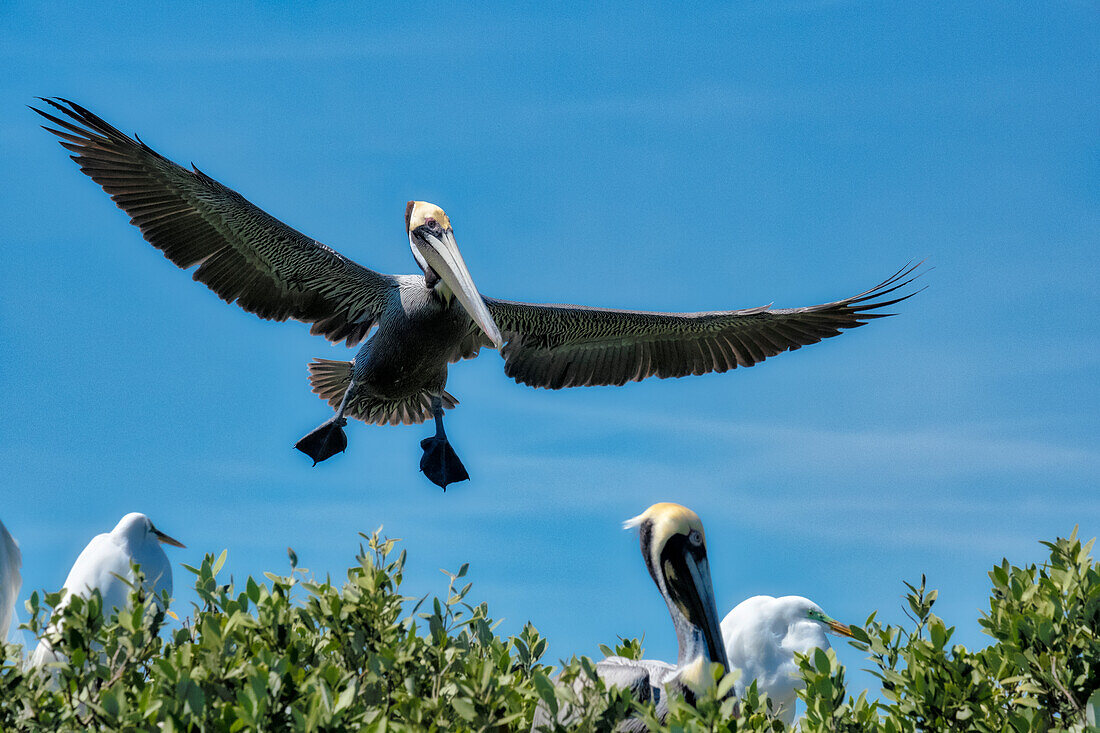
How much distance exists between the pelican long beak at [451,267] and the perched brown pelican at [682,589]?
2190 mm

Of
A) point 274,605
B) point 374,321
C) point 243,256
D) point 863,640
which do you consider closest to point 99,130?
point 243,256

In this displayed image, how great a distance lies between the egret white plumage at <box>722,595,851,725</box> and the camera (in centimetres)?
723

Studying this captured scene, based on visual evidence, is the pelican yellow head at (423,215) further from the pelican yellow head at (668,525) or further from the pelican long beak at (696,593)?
the pelican long beak at (696,593)

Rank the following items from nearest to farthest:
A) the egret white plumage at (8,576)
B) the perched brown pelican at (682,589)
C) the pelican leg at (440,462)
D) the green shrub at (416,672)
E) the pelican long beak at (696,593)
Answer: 1. the green shrub at (416,672)
2. the perched brown pelican at (682,589)
3. the pelican long beak at (696,593)
4. the egret white plumage at (8,576)
5. the pelican leg at (440,462)

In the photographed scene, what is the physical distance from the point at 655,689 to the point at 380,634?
1.19 meters

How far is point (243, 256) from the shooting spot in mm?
7586

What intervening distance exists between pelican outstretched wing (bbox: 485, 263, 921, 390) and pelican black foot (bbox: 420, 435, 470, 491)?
3.55 ft

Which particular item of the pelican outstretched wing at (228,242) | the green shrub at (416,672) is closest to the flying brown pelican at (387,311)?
the pelican outstretched wing at (228,242)

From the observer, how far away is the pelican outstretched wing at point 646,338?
812 cm

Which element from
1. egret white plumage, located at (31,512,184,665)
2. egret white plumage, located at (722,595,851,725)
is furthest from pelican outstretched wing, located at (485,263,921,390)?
egret white plumage, located at (31,512,184,665)

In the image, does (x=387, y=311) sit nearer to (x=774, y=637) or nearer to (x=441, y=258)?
(x=441, y=258)

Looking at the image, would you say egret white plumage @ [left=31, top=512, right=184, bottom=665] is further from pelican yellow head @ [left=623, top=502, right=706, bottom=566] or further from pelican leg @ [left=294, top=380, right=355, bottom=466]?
pelican yellow head @ [left=623, top=502, right=706, bottom=566]

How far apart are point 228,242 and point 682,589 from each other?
4596mm

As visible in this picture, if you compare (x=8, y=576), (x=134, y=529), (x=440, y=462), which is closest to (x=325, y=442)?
(x=440, y=462)
